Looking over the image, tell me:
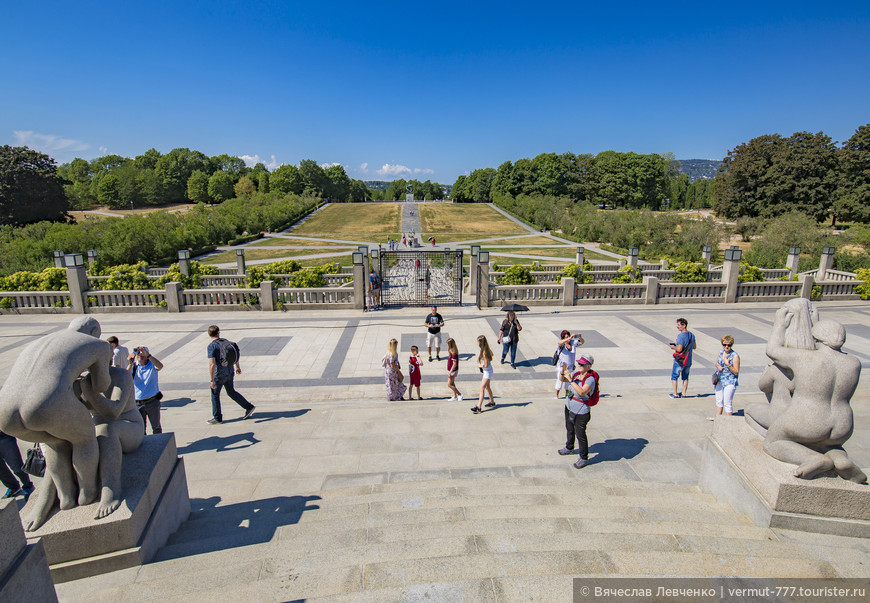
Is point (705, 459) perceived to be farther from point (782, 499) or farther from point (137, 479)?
point (137, 479)

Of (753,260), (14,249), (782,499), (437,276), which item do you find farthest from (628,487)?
(14,249)

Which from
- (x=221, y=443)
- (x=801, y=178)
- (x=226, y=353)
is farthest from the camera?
(x=801, y=178)

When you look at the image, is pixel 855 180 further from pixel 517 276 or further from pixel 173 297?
pixel 173 297

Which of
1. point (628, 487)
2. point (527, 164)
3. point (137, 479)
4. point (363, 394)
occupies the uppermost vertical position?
point (527, 164)

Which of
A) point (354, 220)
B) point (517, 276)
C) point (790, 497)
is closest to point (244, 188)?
point (354, 220)

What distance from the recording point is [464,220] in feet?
246

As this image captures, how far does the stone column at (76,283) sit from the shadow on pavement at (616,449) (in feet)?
67.9

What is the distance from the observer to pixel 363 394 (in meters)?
10.9

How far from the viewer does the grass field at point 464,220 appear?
65.2 m

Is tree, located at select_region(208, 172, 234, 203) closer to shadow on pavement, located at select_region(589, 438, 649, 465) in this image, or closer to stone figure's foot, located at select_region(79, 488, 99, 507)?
shadow on pavement, located at select_region(589, 438, 649, 465)

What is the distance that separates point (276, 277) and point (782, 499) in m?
20.0

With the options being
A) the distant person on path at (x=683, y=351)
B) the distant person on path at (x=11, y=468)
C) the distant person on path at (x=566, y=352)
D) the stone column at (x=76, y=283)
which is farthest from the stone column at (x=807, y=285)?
the stone column at (x=76, y=283)

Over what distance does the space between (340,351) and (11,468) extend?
8.45 meters

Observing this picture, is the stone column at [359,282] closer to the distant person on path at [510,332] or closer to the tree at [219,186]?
the distant person on path at [510,332]
